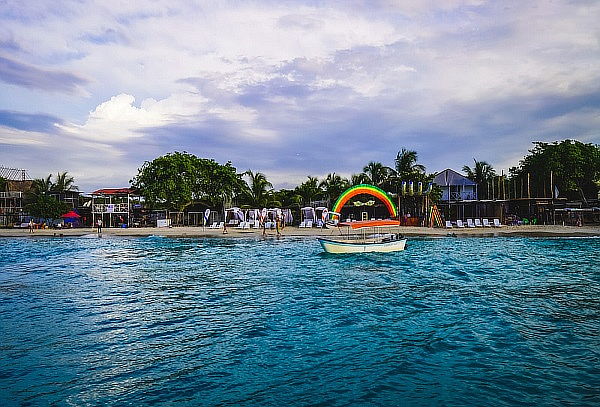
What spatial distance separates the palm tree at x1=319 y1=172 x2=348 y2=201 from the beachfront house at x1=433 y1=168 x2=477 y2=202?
12.9 meters

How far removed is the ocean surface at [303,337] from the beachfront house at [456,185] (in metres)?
38.7

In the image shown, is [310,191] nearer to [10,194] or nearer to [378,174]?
[378,174]

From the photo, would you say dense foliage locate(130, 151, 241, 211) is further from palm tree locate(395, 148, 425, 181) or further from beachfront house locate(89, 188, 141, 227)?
palm tree locate(395, 148, 425, 181)

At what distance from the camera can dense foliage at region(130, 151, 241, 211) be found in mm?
50438

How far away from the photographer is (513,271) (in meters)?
18.8

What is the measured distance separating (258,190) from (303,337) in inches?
1739

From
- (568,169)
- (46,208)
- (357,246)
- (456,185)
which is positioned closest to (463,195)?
(456,185)

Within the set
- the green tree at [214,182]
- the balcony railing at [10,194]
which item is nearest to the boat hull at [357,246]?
the green tree at [214,182]

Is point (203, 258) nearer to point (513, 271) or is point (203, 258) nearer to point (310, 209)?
point (513, 271)

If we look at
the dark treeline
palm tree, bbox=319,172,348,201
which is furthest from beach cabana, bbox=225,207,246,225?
palm tree, bbox=319,172,348,201

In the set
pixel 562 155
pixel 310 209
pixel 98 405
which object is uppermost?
pixel 562 155

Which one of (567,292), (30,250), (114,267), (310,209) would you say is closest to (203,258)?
(114,267)

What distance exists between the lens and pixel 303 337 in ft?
31.6

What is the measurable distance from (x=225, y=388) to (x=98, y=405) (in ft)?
5.74
